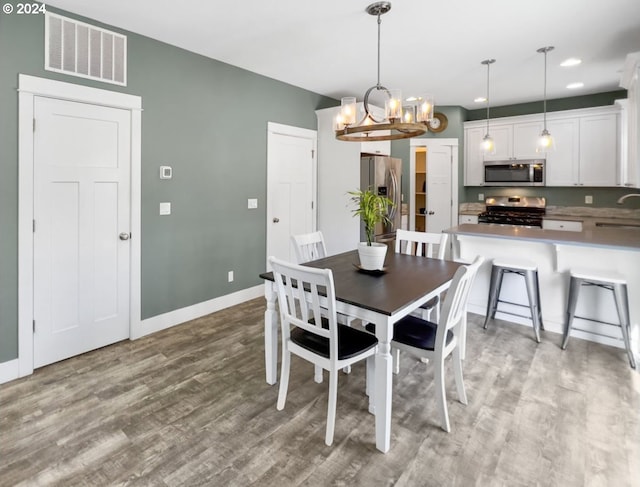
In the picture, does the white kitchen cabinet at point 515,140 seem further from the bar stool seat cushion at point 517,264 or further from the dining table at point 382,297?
the dining table at point 382,297

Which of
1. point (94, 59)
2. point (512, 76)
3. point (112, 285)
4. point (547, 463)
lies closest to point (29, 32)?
point (94, 59)

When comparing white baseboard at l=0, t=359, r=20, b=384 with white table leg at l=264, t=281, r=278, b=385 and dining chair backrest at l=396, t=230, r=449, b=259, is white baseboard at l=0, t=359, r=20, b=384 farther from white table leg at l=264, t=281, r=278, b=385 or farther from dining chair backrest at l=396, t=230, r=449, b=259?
dining chair backrest at l=396, t=230, r=449, b=259

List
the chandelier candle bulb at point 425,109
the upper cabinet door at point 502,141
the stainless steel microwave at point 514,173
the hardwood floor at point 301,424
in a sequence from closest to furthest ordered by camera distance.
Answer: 1. the hardwood floor at point 301,424
2. the chandelier candle bulb at point 425,109
3. the stainless steel microwave at point 514,173
4. the upper cabinet door at point 502,141

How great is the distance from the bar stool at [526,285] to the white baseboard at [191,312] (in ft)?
8.61

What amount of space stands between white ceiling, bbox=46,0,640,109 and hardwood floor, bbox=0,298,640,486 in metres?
2.72

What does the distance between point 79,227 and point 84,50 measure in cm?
139

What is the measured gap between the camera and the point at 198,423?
2.15 m

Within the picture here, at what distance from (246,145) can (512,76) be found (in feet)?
10.9

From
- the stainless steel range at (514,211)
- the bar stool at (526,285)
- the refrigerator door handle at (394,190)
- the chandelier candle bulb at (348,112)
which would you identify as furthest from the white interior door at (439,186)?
the chandelier candle bulb at (348,112)

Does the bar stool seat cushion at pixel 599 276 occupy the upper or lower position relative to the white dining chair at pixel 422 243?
lower

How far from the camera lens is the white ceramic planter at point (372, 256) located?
248 centimetres

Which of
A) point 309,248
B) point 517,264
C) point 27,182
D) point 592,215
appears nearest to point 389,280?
point 309,248

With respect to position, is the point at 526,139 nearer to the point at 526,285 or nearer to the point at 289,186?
the point at 526,285

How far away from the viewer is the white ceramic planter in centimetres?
248
